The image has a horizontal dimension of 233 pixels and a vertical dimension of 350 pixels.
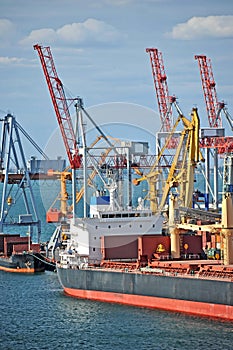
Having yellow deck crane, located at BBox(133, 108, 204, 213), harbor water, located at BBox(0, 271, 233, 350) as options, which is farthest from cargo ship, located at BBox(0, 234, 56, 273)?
harbor water, located at BBox(0, 271, 233, 350)

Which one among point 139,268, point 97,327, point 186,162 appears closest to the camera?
point 97,327

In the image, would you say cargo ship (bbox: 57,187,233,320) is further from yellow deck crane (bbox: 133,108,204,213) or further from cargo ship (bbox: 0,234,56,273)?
cargo ship (bbox: 0,234,56,273)

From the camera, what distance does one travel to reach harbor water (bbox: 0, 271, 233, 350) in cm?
3244

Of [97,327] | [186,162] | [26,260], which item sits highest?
[186,162]

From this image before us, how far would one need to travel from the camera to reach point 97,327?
35.4m

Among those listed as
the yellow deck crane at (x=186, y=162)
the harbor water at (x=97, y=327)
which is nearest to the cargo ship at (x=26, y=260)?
the yellow deck crane at (x=186, y=162)

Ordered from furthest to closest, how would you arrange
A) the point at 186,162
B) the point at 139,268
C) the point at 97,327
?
the point at 186,162 → the point at 139,268 → the point at 97,327

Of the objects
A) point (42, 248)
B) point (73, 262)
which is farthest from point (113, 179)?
point (42, 248)

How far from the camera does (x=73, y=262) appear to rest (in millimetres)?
45031

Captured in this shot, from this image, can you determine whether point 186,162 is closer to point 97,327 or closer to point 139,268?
point 139,268

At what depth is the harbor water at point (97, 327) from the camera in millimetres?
32438

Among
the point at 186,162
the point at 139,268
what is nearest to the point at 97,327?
the point at 139,268

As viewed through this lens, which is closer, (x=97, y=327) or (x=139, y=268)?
(x=97, y=327)

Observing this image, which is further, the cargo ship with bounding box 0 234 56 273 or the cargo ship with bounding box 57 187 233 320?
the cargo ship with bounding box 0 234 56 273
